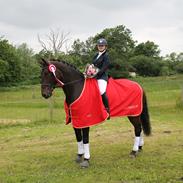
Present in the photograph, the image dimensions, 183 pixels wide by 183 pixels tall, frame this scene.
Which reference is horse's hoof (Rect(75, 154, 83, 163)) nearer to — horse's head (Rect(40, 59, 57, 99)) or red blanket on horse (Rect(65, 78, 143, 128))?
red blanket on horse (Rect(65, 78, 143, 128))

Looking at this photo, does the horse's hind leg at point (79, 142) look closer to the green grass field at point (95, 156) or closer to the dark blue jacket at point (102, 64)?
the green grass field at point (95, 156)

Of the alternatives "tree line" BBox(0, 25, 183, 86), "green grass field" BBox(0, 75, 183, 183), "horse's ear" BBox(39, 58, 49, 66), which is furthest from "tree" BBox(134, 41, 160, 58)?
"horse's ear" BBox(39, 58, 49, 66)

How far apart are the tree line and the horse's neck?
26.8m

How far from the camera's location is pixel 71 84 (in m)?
7.28

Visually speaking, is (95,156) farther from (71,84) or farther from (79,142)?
(71,84)

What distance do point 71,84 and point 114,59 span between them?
180 feet

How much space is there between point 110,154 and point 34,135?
4054mm

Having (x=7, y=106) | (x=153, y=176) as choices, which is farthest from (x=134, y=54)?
(x=153, y=176)

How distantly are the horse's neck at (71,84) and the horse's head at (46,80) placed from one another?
33 cm

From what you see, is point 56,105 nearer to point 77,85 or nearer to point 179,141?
point 179,141

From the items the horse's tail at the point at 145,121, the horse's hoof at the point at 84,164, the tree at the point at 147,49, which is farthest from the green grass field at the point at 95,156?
the tree at the point at 147,49

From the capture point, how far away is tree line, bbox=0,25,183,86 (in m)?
52.1

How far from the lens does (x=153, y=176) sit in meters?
6.27

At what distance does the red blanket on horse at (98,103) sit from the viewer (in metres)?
7.22
